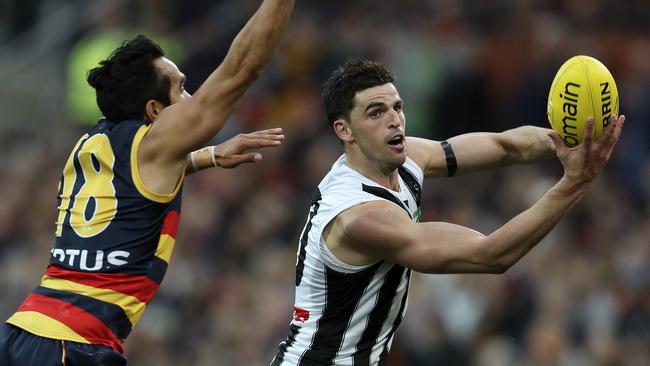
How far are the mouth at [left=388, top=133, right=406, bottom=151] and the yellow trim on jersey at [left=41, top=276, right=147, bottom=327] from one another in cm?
164

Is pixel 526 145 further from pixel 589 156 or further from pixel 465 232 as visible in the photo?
pixel 589 156

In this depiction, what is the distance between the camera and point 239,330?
13.1 metres

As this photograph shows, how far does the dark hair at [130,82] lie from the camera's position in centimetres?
711

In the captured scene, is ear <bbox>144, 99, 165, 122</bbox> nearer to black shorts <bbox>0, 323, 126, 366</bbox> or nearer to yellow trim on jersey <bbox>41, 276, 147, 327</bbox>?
yellow trim on jersey <bbox>41, 276, 147, 327</bbox>

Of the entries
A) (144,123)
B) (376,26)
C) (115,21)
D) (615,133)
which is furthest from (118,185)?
(115,21)

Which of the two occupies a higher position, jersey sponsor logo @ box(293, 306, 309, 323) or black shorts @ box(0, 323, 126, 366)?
jersey sponsor logo @ box(293, 306, 309, 323)

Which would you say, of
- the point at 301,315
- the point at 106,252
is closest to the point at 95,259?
the point at 106,252

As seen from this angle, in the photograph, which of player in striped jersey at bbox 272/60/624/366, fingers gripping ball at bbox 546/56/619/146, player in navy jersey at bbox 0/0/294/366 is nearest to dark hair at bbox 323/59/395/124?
player in striped jersey at bbox 272/60/624/366

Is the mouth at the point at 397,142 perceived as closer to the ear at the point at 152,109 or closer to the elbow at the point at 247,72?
the elbow at the point at 247,72

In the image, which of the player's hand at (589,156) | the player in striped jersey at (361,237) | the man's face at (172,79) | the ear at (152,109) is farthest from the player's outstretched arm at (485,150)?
the player's hand at (589,156)

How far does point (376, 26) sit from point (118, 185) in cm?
858

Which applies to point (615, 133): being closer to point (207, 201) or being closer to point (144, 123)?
point (144, 123)

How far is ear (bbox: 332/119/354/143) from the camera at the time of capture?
727 cm

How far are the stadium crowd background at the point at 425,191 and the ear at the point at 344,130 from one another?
4.28 m
